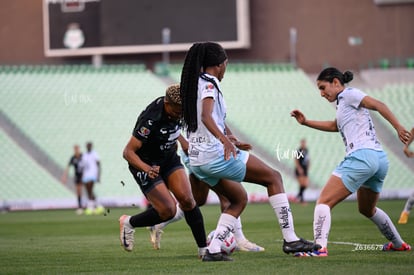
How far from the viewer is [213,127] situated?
9117 mm

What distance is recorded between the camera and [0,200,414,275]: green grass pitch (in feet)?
29.3

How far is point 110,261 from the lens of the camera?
10.4 metres

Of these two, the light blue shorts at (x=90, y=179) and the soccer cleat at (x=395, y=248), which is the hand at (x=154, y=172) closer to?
the soccer cleat at (x=395, y=248)

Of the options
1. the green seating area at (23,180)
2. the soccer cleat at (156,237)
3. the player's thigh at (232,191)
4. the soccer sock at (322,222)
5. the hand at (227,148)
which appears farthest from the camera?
the green seating area at (23,180)

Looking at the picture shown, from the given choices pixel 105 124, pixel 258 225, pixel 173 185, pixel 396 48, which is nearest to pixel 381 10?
pixel 396 48

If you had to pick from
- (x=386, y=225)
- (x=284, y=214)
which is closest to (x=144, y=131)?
(x=284, y=214)

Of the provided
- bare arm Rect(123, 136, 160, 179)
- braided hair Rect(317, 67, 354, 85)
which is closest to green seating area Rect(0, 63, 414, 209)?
bare arm Rect(123, 136, 160, 179)

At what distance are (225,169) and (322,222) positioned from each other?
1248mm

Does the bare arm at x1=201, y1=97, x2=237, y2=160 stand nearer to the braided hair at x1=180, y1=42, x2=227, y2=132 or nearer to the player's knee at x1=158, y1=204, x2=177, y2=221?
the braided hair at x1=180, y1=42, x2=227, y2=132

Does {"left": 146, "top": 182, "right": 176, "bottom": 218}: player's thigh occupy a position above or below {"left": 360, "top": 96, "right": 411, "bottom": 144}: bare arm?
below

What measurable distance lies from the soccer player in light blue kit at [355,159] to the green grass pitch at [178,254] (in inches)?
15.0

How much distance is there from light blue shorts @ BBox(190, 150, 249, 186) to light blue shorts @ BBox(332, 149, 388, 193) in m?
1.14

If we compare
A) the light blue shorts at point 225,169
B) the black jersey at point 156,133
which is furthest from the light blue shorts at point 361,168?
the black jersey at point 156,133

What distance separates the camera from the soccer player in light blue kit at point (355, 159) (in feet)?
32.3
